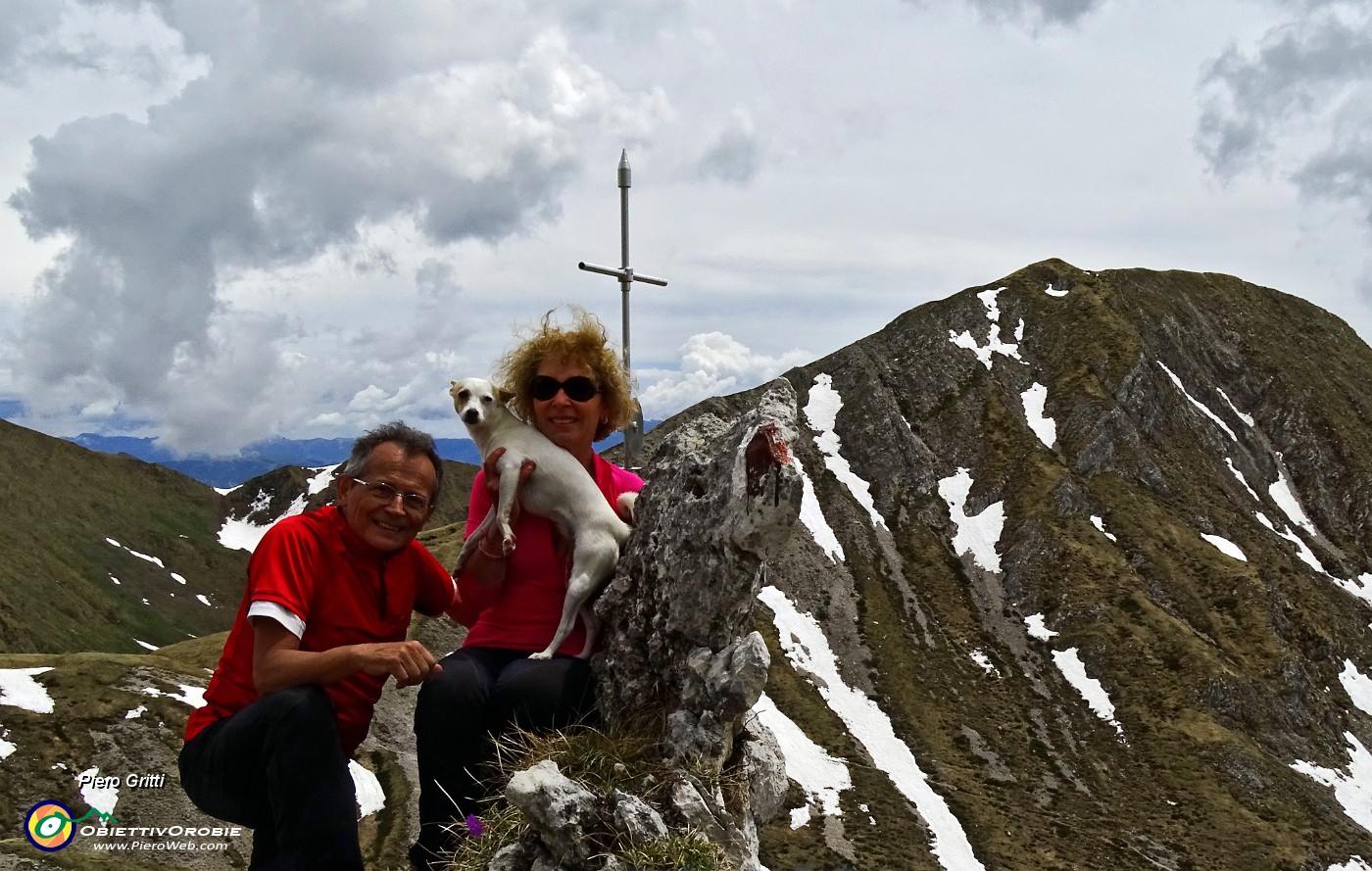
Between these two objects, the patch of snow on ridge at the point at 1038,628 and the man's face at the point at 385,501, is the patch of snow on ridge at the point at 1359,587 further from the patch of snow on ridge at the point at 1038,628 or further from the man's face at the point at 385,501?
the man's face at the point at 385,501

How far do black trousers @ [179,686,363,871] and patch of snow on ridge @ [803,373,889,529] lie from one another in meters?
121

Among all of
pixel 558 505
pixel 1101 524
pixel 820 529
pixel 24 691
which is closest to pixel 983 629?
pixel 1101 524

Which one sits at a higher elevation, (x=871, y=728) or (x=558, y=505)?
(x=558, y=505)

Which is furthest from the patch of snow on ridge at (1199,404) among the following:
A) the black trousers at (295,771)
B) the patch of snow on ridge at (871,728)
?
the black trousers at (295,771)

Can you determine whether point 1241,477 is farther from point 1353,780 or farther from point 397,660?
point 397,660

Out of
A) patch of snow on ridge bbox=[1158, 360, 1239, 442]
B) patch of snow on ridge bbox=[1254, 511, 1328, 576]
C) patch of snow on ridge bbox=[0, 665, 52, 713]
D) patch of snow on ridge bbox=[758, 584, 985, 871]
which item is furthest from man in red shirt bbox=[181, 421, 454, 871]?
patch of snow on ridge bbox=[1158, 360, 1239, 442]

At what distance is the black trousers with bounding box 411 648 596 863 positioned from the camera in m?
7.16

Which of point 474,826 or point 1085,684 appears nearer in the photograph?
point 474,826

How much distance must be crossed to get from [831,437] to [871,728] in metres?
53.7

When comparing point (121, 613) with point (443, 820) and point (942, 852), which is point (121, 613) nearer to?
point (942, 852)

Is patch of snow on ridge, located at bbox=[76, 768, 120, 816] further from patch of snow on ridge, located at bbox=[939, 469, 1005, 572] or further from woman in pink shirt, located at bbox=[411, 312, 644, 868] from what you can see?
patch of snow on ridge, located at bbox=[939, 469, 1005, 572]

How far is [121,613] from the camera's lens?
145500mm

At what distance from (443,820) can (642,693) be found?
1859mm

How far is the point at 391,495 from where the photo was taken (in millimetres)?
7164
